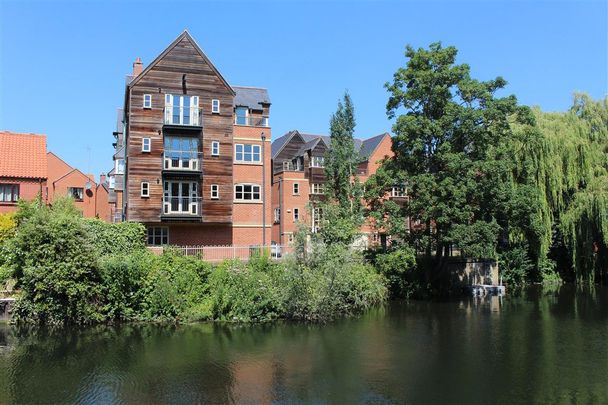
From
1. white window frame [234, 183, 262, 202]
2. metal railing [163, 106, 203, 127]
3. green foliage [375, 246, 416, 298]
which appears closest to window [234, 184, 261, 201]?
white window frame [234, 183, 262, 202]

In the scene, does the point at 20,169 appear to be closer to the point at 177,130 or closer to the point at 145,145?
the point at 145,145

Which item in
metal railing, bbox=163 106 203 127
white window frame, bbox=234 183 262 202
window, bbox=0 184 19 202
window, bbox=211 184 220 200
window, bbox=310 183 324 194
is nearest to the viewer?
metal railing, bbox=163 106 203 127

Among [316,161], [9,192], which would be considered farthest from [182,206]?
[316,161]

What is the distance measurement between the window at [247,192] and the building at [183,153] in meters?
0.37

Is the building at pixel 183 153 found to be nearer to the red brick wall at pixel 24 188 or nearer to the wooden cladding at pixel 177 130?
the wooden cladding at pixel 177 130

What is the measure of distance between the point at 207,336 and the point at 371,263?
13.1 meters

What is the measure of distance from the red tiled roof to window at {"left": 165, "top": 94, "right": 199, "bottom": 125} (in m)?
11.1

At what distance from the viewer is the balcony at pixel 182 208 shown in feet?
107

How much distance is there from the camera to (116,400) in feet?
40.5

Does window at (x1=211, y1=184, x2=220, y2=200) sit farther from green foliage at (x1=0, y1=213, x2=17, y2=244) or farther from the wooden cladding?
green foliage at (x1=0, y1=213, x2=17, y2=244)

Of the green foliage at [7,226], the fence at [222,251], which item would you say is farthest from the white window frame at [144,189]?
the green foliage at [7,226]

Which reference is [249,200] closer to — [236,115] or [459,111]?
[236,115]

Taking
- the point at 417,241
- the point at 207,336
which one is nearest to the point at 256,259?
the point at 207,336

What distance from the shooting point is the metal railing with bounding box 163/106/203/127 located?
1304 inches
